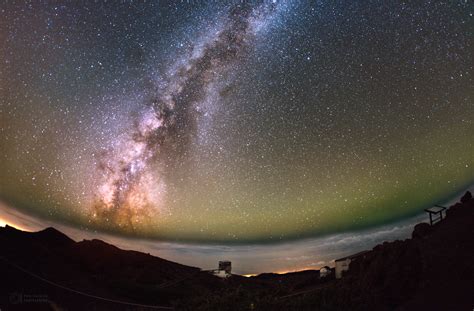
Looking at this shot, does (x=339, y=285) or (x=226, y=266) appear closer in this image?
(x=339, y=285)

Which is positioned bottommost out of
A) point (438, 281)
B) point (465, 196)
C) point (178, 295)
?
point (178, 295)

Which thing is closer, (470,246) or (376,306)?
(376,306)

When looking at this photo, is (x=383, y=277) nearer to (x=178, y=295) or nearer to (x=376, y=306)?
(x=376, y=306)

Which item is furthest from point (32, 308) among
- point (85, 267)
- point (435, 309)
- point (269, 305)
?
point (85, 267)

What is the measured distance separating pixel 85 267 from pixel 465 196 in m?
47.0

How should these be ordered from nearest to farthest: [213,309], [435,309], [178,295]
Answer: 1. [435,309]
2. [213,309]
3. [178,295]

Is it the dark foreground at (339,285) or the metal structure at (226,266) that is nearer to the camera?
the dark foreground at (339,285)

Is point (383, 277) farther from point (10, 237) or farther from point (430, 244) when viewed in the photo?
point (10, 237)

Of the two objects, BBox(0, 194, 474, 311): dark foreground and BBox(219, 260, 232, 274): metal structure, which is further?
BBox(219, 260, 232, 274): metal structure

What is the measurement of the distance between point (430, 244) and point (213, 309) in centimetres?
1340

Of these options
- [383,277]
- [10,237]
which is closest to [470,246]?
[383,277]

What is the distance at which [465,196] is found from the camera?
27.3m

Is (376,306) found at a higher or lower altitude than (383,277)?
lower

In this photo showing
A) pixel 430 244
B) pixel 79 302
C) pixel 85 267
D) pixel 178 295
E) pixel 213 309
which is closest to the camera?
pixel 213 309
